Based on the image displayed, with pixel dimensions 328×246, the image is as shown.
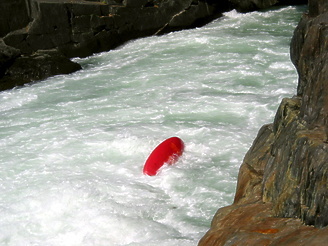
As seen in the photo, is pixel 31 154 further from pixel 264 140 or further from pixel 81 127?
pixel 264 140

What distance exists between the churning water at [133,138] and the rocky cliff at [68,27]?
45cm

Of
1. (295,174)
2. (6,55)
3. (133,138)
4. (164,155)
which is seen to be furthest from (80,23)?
(295,174)

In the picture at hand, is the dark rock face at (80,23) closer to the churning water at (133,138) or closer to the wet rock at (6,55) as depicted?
the wet rock at (6,55)

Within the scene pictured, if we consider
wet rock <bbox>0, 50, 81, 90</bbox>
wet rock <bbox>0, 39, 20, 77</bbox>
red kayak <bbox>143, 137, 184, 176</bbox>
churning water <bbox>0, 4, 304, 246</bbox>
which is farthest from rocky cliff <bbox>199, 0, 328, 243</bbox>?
wet rock <bbox>0, 39, 20, 77</bbox>

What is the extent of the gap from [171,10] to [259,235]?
9.40m

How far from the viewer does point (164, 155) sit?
4.66m

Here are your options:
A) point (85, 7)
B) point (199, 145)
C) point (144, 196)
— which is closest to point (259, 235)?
point (144, 196)

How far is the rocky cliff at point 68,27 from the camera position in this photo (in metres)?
8.41

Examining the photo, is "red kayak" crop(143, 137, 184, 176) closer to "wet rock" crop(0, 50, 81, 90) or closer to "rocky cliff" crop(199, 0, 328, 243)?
"rocky cliff" crop(199, 0, 328, 243)

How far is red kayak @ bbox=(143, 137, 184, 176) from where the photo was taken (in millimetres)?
4574

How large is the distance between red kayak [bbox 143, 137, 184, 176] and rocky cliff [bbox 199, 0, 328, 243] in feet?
4.10

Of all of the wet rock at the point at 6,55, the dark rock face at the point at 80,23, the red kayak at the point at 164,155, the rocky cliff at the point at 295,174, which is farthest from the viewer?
the dark rock face at the point at 80,23

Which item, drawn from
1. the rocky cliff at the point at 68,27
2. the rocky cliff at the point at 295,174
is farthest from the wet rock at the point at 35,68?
the rocky cliff at the point at 295,174

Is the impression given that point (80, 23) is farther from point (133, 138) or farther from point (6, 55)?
point (133, 138)
